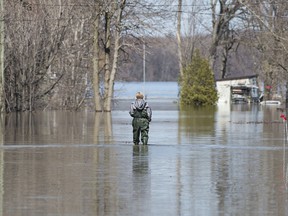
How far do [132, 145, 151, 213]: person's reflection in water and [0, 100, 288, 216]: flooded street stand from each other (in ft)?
0.05

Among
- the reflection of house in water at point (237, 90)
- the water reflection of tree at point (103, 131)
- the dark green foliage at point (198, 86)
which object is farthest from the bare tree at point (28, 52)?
the reflection of house in water at point (237, 90)

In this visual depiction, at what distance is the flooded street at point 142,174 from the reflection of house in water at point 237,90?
50250 mm

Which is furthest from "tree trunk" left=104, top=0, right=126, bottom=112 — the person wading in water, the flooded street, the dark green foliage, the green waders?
the person wading in water

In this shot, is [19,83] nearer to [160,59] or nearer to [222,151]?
[222,151]

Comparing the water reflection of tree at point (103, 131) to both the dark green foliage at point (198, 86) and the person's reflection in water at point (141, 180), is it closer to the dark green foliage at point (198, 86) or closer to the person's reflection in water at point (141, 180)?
the person's reflection in water at point (141, 180)

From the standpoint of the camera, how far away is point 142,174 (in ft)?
55.0

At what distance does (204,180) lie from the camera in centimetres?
1589

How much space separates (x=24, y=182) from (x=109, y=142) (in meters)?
10.0

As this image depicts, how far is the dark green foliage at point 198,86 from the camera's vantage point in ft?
223

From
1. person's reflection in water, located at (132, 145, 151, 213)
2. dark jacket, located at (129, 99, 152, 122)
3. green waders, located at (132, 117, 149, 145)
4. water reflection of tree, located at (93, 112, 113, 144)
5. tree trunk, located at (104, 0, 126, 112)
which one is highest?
tree trunk, located at (104, 0, 126, 112)

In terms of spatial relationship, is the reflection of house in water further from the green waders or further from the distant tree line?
the green waders

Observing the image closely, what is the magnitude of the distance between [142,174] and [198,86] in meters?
51.9

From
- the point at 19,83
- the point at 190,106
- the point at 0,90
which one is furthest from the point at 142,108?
the point at 190,106

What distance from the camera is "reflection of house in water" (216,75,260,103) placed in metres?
79.2
